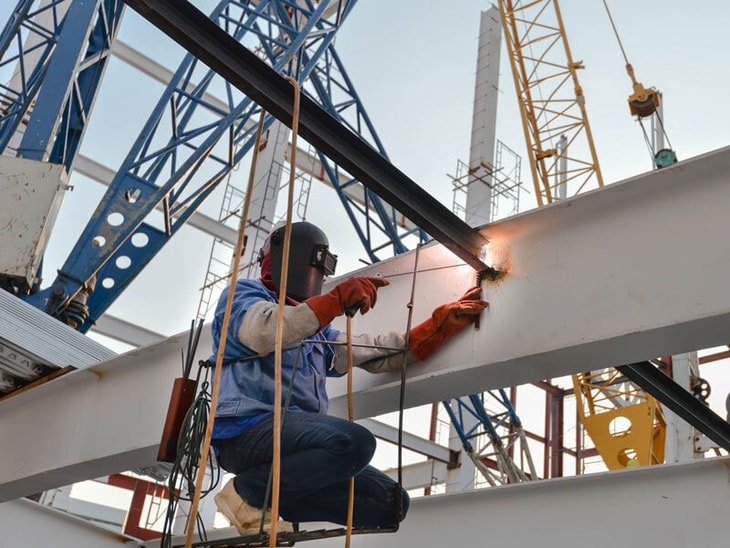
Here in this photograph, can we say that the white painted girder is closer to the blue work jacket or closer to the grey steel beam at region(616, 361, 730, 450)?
the blue work jacket

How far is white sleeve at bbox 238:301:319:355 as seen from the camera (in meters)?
4.54

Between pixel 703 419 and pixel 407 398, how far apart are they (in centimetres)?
304

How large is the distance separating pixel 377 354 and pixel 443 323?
46 cm

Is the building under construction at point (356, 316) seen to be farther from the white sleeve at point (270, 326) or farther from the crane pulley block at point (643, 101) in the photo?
the crane pulley block at point (643, 101)

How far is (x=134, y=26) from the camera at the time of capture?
1962 centimetres

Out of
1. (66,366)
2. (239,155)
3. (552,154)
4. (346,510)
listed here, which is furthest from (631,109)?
(346,510)

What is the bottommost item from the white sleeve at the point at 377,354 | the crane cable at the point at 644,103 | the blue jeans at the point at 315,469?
the blue jeans at the point at 315,469

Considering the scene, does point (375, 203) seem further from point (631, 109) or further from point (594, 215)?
point (594, 215)

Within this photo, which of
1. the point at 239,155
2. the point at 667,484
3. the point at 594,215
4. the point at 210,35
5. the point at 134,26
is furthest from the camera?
the point at 134,26

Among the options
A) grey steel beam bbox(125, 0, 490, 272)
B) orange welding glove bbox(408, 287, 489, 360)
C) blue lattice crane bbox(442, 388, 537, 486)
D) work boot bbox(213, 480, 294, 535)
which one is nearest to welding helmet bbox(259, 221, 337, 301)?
grey steel beam bbox(125, 0, 490, 272)

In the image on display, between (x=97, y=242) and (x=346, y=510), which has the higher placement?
(x=97, y=242)

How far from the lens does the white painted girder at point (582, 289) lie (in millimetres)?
4781

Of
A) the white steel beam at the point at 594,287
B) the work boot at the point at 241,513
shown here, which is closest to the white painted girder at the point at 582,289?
the white steel beam at the point at 594,287

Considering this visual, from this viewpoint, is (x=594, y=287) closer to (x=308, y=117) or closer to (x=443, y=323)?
(x=443, y=323)
